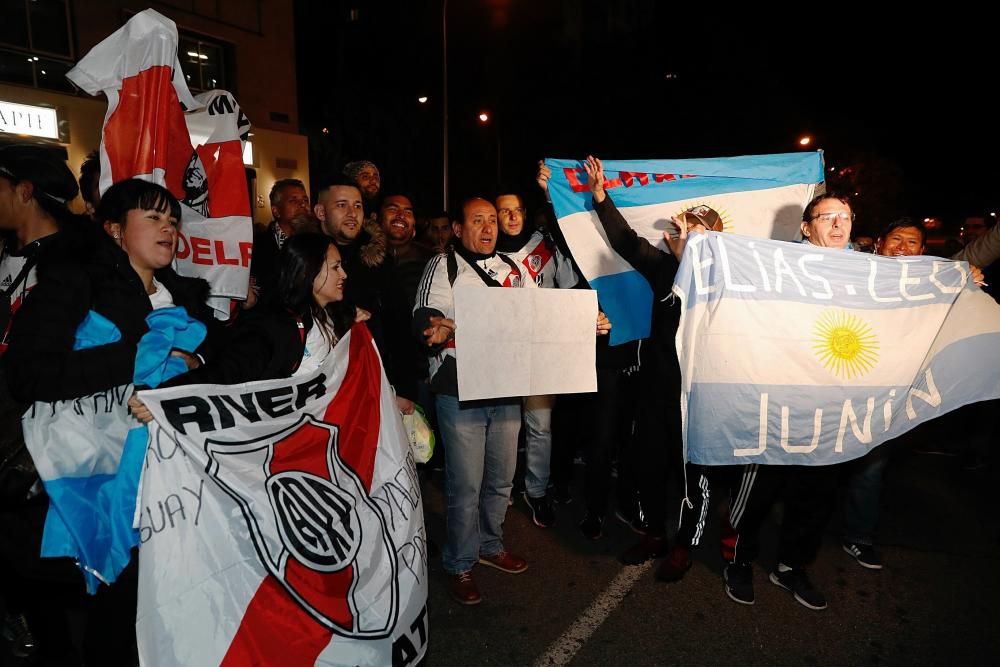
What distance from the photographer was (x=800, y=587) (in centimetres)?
332

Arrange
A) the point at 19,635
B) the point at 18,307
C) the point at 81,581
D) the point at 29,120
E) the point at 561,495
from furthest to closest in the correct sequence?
the point at 29,120 → the point at 561,495 → the point at 19,635 → the point at 18,307 → the point at 81,581

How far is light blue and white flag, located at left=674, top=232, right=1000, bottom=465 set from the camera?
2963 millimetres

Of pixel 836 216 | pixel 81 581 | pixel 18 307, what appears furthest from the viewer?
pixel 836 216

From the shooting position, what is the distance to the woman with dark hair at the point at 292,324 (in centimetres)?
228

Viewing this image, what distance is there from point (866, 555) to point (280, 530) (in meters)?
3.55

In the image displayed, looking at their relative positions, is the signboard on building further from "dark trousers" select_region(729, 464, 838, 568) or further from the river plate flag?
"dark trousers" select_region(729, 464, 838, 568)

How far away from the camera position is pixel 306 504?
7.42ft

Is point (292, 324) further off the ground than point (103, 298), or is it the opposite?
point (103, 298)

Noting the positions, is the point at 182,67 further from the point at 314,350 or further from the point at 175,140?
the point at 314,350

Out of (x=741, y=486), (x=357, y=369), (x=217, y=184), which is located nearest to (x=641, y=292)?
(x=741, y=486)

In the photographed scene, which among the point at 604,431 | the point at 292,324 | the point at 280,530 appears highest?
the point at 292,324

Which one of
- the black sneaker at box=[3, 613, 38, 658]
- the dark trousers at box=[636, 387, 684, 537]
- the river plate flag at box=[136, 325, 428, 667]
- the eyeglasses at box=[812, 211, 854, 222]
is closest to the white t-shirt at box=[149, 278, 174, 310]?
the river plate flag at box=[136, 325, 428, 667]

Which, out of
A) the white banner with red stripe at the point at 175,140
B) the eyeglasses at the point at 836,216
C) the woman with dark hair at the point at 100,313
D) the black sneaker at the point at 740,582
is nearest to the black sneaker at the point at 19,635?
the woman with dark hair at the point at 100,313

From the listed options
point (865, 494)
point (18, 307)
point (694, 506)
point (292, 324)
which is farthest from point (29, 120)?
point (865, 494)
